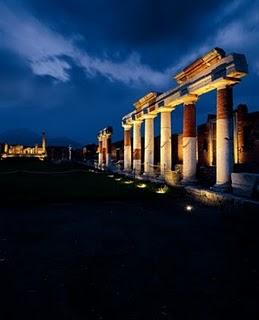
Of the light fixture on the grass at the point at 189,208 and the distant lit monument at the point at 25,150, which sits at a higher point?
the distant lit monument at the point at 25,150

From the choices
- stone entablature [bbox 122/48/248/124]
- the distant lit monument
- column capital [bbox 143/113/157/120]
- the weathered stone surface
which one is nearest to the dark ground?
the weathered stone surface

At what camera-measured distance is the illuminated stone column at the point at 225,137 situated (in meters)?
13.1

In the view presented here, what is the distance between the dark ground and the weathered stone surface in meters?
1.83

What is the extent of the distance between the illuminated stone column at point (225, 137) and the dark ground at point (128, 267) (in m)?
3.41

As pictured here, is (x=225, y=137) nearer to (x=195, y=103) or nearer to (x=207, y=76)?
(x=207, y=76)

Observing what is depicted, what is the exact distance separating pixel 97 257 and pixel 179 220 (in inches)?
157

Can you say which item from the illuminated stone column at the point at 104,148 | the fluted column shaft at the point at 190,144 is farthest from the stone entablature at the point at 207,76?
the illuminated stone column at the point at 104,148

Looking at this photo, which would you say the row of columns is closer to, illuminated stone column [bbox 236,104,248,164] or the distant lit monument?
illuminated stone column [bbox 236,104,248,164]

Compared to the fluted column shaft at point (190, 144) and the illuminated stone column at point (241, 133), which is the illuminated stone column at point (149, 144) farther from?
the fluted column shaft at point (190, 144)

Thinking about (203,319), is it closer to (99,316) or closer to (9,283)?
(99,316)

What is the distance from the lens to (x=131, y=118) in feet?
89.0

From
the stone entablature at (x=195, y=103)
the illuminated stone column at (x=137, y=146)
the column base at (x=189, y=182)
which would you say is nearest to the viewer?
the stone entablature at (x=195, y=103)

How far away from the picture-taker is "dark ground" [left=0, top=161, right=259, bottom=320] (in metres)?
3.94

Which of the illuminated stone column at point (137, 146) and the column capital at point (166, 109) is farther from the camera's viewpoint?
the illuminated stone column at point (137, 146)
